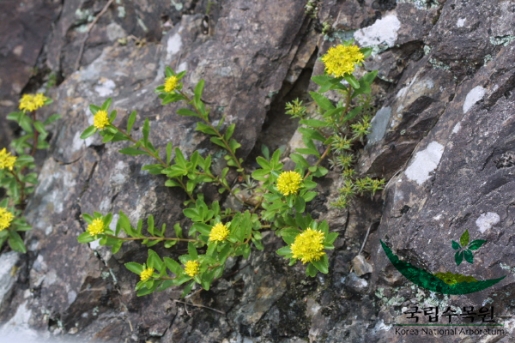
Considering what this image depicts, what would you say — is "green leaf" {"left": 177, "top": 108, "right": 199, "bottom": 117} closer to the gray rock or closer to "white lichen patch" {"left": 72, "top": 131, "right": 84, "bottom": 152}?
"white lichen patch" {"left": 72, "top": 131, "right": 84, "bottom": 152}

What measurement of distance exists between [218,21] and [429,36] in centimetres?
168

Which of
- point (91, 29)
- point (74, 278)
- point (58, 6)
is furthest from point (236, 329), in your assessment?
point (58, 6)

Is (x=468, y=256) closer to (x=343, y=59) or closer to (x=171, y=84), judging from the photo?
(x=343, y=59)

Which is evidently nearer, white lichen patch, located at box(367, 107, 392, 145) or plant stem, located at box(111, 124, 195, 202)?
white lichen patch, located at box(367, 107, 392, 145)

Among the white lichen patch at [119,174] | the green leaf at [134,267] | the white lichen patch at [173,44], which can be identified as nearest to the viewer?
the green leaf at [134,267]

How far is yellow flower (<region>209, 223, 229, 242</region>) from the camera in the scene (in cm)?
288

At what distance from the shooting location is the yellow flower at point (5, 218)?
364 centimetres

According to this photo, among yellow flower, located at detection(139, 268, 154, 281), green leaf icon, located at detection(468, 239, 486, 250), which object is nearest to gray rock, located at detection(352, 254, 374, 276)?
green leaf icon, located at detection(468, 239, 486, 250)

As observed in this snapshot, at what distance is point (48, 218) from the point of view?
3.87 m

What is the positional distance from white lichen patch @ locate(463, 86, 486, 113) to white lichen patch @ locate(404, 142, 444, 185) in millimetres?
281

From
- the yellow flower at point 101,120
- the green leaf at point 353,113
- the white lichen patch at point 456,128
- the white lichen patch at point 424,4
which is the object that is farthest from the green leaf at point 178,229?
the white lichen patch at point 424,4

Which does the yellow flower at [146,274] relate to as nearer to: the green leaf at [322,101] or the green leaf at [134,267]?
the green leaf at [134,267]

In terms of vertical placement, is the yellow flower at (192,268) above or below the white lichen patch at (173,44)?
below

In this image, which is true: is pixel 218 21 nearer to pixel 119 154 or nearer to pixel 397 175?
pixel 119 154
